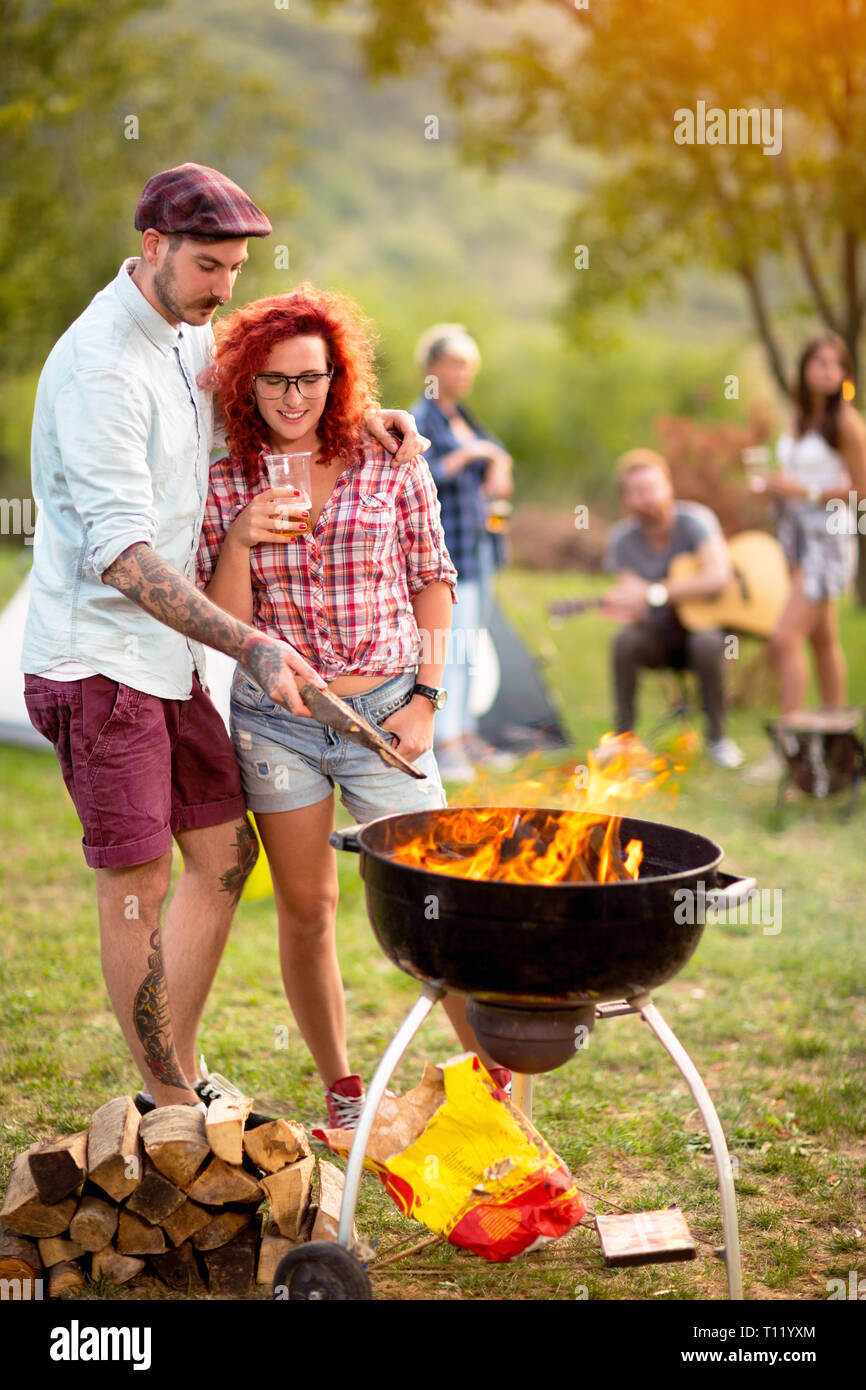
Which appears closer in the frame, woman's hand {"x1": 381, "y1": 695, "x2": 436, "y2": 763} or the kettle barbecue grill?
the kettle barbecue grill

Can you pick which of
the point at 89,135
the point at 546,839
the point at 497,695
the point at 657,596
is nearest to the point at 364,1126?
the point at 546,839

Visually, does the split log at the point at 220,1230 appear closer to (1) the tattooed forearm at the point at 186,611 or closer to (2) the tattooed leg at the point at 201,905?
(2) the tattooed leg at the point at 201,905

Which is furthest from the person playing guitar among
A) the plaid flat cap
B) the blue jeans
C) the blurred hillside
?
the plaid flat cap

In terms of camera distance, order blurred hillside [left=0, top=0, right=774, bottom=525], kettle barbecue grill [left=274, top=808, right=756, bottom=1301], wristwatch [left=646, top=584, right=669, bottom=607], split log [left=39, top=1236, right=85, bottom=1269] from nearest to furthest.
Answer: kettle barbecue grill [left=274, top=808, right=756, bottom=1301] → split log [left=39, top=1236, right=85, bottom=1269] → wristwatch [left=646, top=584, right=669, bottom=607] → blurred hillside [left=0, top=0, right=774, bottom=525]

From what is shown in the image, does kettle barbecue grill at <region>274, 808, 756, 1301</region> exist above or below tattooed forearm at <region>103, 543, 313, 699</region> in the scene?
below

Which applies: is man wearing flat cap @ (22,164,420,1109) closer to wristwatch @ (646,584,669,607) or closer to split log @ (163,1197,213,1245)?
split log @ (163,1197,213,1245)

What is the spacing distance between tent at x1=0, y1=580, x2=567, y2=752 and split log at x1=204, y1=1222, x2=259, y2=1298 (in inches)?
179

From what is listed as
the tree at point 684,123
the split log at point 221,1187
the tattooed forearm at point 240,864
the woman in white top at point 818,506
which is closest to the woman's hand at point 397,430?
the tattooed forearm at point 240,864

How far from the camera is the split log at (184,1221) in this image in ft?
7.93

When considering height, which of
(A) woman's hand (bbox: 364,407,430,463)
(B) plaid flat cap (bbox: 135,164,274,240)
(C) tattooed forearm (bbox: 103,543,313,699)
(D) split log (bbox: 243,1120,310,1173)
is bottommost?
(D) split log (bbox: 243,1120,310,1173)

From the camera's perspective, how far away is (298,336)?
2.54m

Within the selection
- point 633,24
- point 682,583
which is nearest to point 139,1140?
point 682,583

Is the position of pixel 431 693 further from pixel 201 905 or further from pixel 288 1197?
pixel 288 1197

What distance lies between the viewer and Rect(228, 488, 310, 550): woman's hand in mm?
2453
